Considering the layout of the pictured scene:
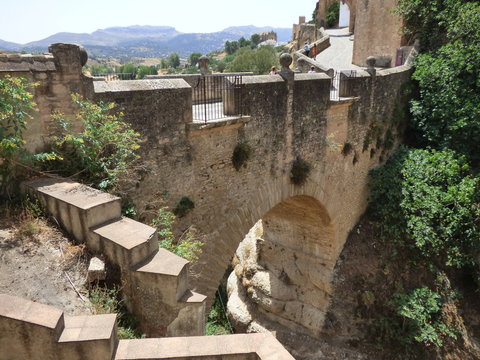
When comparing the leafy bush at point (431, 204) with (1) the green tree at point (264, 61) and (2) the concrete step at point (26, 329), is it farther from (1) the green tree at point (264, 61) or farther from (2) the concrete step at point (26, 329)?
(1) the green tree at point (264, 61)

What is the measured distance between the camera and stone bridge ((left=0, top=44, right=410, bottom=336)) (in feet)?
17.7

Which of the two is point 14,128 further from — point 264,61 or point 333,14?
point 333,14

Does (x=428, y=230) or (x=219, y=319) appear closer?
(x=428, y=230)

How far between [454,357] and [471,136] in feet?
20.0

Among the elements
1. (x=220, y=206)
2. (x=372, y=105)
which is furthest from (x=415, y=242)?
(x=220, y=206)

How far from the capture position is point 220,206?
6.96 m

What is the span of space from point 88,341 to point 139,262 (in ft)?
3.62

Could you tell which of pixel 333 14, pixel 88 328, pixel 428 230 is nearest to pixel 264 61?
pixel 333 14

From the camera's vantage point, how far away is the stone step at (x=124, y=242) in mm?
3805

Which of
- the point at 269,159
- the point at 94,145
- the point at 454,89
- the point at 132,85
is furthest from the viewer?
the point at 454,89

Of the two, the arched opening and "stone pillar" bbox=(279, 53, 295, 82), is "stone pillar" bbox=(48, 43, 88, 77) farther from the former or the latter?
the arched opening

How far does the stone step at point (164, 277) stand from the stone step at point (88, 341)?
2.62ft

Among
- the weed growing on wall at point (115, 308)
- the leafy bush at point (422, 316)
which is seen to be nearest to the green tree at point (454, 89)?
the leafy bush at point (422, 316)

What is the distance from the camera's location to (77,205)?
159 inches
